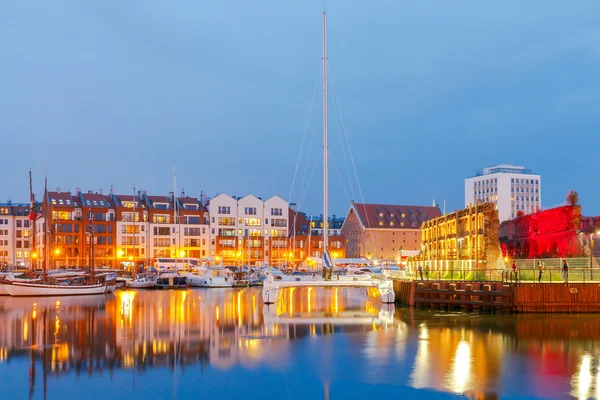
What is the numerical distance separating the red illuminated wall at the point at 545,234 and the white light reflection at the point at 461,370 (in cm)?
3854

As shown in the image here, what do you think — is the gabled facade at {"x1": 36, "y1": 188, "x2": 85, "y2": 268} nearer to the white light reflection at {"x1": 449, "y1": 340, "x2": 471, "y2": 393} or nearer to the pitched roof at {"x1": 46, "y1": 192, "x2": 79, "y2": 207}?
the pitched roof at {"x1": 46, "y1": 192, "x2": 79, "y2": 207}

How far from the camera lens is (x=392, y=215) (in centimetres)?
14112

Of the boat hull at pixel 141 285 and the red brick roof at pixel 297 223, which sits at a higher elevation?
the red brick roof at pixel 297 223

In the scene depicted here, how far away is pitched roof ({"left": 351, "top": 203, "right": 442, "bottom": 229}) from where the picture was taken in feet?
453

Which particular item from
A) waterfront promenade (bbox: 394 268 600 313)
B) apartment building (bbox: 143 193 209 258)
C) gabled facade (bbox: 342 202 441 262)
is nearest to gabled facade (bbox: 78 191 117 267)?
apartment building (bbox: 143 193 209 258)

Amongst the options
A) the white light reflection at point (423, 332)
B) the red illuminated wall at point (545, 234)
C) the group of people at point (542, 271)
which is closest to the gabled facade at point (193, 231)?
the red illuminated wall at point (545, 234)

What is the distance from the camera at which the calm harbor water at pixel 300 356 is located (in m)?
21.4

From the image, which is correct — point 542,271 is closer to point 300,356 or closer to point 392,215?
point 300,356

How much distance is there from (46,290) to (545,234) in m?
52.4

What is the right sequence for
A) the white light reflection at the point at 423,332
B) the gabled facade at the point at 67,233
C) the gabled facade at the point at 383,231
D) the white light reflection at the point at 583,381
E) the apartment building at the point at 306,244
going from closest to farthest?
the white light reflection at the point at 583,381 < the white light reflection at the point at 423,332 < the gabled facade at the point at 67,233 < the apartment building at the point at 306,244 < the gabled facade at the point at 383,231

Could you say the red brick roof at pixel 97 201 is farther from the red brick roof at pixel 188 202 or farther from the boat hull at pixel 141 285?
the boat hull at pixel 141 285

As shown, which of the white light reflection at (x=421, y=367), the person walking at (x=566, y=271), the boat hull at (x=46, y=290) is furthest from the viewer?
the boat hull at (x=46, y=290)

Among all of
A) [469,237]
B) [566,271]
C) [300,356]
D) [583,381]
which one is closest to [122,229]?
[469,237]

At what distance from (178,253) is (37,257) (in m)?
25.9
